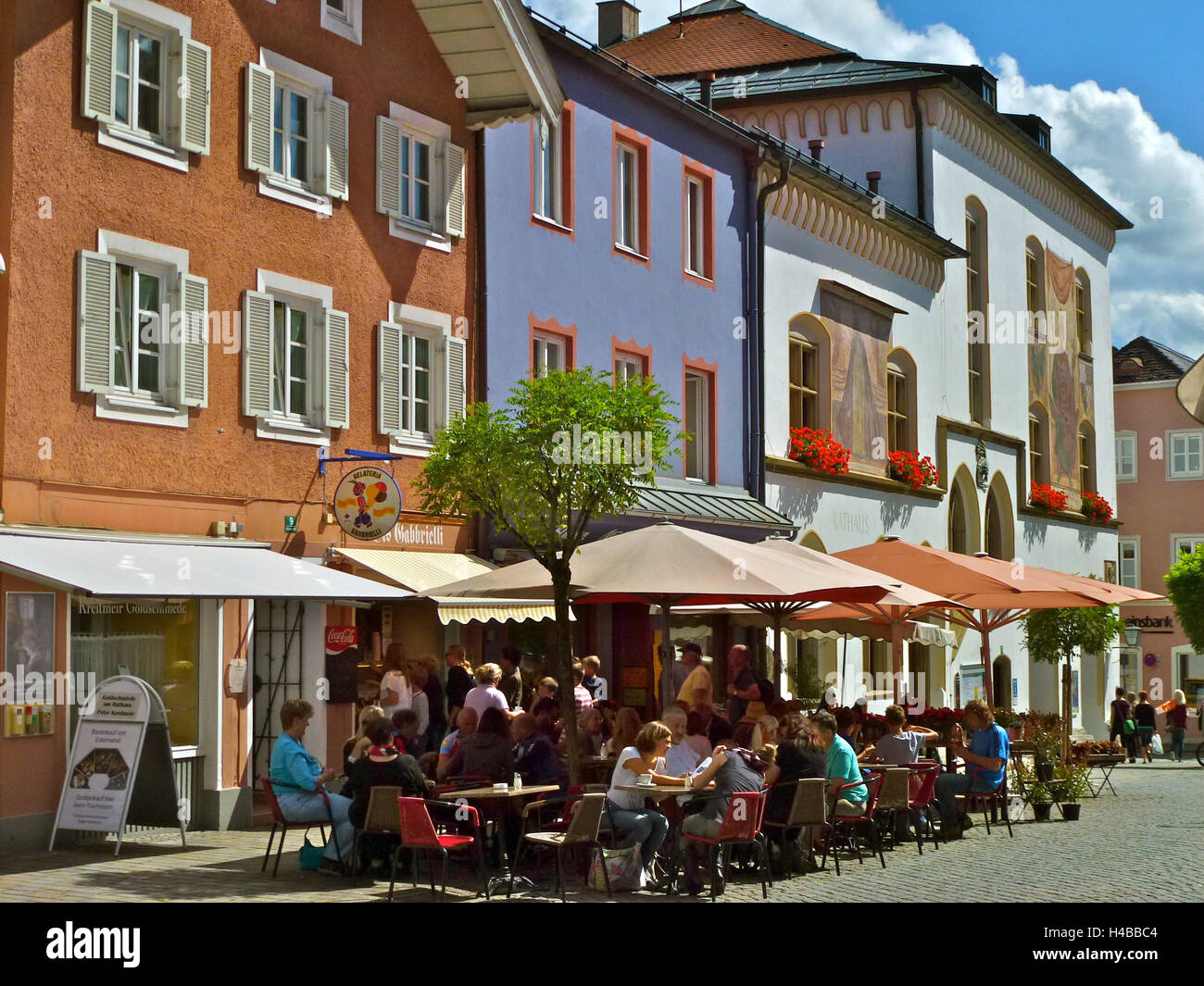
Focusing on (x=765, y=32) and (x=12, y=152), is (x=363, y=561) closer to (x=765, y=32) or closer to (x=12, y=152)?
(x=12, y=152)

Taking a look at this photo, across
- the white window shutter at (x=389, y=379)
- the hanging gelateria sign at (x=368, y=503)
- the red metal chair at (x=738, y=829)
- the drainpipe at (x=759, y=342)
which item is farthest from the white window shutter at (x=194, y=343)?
the drainpipe at (x=759, y=342)

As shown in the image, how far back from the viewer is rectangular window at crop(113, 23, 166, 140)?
16031 millimetres

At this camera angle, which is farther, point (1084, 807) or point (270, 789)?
point (1084, 807)

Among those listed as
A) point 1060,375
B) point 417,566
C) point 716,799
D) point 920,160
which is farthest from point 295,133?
point 1060,375

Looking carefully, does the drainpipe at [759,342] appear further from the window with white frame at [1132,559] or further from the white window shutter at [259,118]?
the window with white frame at [1132,559]

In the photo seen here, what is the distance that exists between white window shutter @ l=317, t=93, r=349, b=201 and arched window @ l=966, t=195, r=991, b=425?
22.4 metres

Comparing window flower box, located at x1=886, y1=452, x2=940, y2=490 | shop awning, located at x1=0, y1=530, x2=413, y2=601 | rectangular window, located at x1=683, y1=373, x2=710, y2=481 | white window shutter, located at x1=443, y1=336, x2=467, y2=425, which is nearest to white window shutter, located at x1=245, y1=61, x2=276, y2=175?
white window shutter, located at x1=443, y1=336, x2=467, y2=425

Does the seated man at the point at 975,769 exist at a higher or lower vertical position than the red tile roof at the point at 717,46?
lower

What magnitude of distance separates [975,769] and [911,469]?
15.9 meters

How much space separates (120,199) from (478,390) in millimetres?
5961

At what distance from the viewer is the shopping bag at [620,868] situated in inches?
502

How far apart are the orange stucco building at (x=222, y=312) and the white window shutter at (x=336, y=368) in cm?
2
